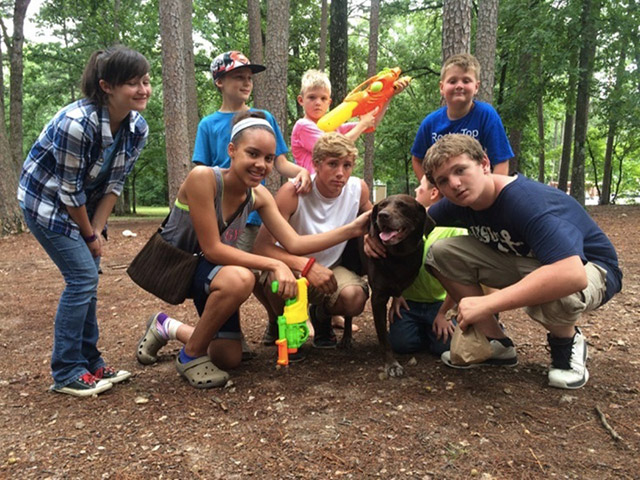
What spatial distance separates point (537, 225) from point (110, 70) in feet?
7.77

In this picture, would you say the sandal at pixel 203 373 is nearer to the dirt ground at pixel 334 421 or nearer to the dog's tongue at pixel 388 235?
the dirt ground at pixel 334 421

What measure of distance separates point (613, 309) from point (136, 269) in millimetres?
4015

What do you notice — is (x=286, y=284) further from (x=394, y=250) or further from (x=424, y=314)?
(x=424, y=314)

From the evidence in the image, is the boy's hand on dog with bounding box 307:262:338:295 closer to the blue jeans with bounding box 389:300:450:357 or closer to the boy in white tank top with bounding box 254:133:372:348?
Answer: the boy in white tank top with bounding box 254:133:372:348

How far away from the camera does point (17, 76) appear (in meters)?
12.4

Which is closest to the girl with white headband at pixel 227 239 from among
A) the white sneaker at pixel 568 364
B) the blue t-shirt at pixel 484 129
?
the blue t-shirt at pixel 484 129

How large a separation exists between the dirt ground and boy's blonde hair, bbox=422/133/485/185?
1.28m

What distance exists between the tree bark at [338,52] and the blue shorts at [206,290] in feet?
Answer: 29.7

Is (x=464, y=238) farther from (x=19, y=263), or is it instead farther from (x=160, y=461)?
(x=19, y=263)

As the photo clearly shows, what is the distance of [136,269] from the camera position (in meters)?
2.90

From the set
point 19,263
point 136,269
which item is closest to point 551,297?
point 136,269

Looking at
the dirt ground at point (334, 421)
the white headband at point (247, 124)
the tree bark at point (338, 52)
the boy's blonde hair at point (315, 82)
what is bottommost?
the dirt ground at point (334, 421)

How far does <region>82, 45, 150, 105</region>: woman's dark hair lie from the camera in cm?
251

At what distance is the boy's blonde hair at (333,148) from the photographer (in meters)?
3.06
